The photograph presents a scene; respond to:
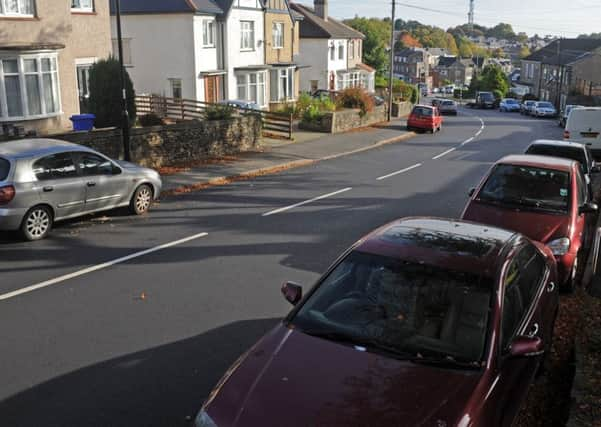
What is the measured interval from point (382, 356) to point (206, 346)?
123 inches

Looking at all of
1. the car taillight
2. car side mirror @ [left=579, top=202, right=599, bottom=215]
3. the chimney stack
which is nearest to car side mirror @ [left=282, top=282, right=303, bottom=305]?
car side mirror @ [left=579, top=202, right=599, bottom=215]

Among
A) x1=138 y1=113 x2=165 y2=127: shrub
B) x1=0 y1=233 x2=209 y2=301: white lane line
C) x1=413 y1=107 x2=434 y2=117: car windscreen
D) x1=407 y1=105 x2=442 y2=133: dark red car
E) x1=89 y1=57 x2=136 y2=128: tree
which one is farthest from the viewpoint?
x1=413 y1=107 x2=434 y2=117: car windscreen

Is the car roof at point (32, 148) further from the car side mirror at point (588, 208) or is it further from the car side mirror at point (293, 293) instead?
the car side mirror at point (588, 208)

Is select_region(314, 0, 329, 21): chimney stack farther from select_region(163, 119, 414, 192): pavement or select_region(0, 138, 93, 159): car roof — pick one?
select_region(0, 138, 93, 159): car roof

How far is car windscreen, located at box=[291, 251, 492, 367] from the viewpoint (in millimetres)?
4863

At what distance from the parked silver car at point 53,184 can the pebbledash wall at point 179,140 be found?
4.21 metres

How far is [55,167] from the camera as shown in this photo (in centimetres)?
1226

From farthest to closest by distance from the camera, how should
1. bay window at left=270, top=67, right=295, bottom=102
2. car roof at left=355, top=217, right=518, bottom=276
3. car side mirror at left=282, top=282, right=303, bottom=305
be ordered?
bay window at left=270, top=67, right=295, bottom=102 → car side mirror at left=282, top=282, right=303, bottom=305 → car roof at left=355, top=217, right=518, bottom=276

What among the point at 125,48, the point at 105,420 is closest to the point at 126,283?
the point at 105,420

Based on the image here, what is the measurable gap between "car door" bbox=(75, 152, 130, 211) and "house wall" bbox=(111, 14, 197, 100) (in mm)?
25413

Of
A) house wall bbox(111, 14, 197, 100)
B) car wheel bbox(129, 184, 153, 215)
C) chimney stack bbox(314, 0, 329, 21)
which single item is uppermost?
chimney stack bbox(314, 0, 329, 21)

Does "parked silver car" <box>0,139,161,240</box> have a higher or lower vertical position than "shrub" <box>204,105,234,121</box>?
lower

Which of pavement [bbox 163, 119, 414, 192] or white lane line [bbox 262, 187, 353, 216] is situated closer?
white lane line [bbox 262, 187, 353, 216]

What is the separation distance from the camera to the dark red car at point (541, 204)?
9.34 metres
